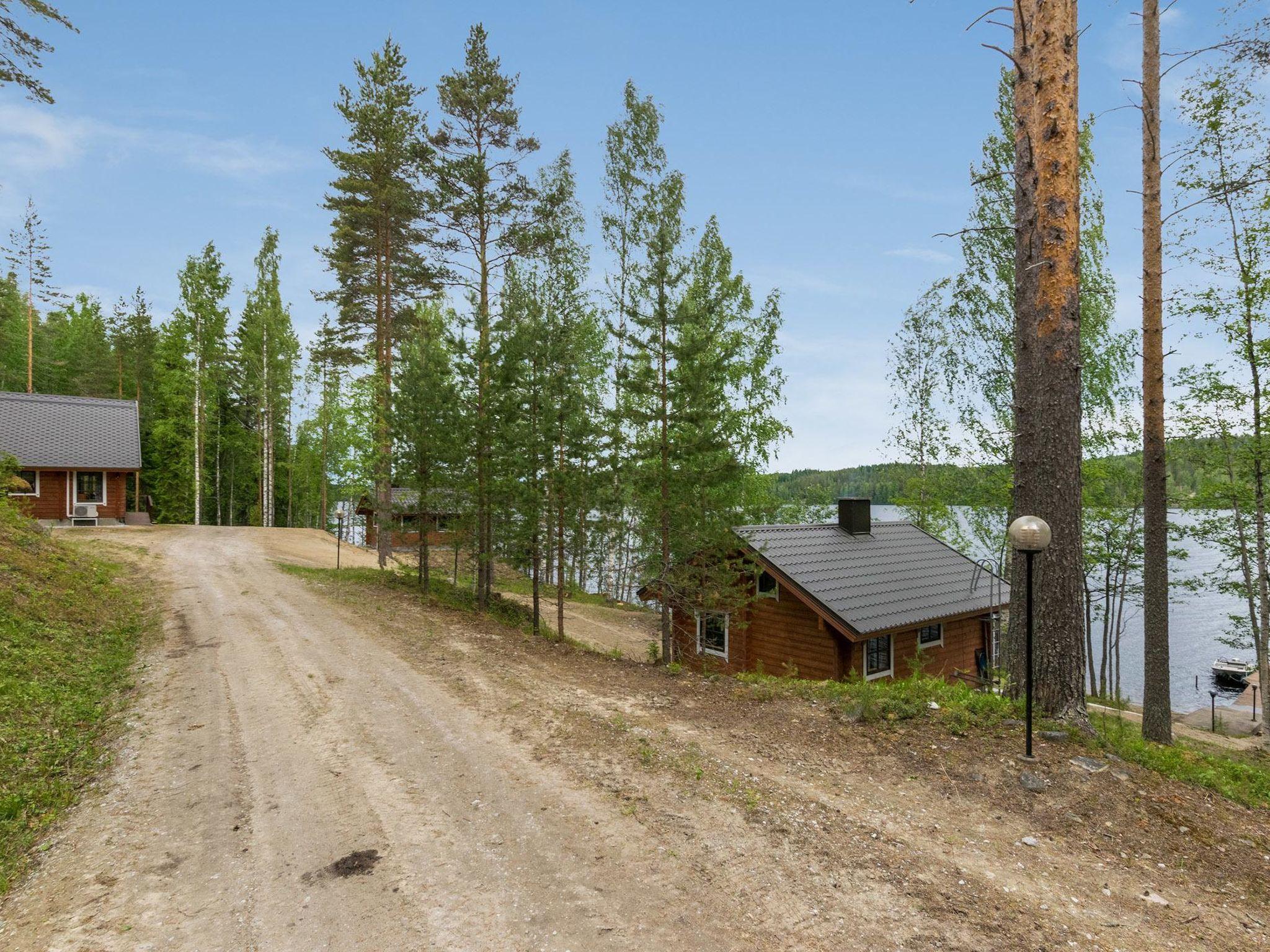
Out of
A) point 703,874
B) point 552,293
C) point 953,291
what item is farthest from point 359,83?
point 703,874

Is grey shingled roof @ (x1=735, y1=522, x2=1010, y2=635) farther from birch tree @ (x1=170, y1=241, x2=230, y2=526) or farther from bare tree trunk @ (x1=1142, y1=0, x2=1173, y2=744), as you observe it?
birch tree @ (x1=170, y1=241, x2=230, y2=526)

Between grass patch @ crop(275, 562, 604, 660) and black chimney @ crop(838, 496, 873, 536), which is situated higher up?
black chimney @ crop(838, 496, 873, 536)

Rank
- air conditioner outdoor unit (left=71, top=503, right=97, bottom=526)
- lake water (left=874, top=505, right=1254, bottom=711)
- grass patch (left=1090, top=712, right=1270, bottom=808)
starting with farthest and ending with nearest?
lake water (left=874, top=505, right=1254, bottom=711) < air conditioner outdoor unit (left=71, top=503, right=97, bottom=526) < grass patch (left=1090, top=712, right=1270, bottom=808)

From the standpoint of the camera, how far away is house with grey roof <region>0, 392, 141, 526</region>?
23.7 meters

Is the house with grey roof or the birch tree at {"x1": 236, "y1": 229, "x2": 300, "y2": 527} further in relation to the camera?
the birch tree at {"x1": 236, "y1": 229, "x2": 300, "y2": 527}

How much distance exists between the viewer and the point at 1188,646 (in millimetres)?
33312

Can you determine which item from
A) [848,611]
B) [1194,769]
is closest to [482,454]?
[848,611]

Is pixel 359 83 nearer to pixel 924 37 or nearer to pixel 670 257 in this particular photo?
pixel 670 257

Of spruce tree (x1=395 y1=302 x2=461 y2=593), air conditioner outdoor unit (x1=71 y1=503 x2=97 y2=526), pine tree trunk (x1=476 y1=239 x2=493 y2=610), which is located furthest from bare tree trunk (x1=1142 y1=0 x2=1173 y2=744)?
air conditioner outdoor unit (x1=71 y1=503 x2=97 y2=526)

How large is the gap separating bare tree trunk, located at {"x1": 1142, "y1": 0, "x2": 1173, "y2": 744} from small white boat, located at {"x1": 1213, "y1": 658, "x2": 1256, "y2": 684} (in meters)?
28.4

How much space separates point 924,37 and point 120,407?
33764 millimetres

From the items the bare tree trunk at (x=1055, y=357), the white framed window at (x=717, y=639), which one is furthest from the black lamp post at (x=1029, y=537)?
the white framed window at (x=717, y=639)

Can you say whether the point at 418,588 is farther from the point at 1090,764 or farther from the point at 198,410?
the point at 198,410

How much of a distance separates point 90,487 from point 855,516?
29.9 meters
